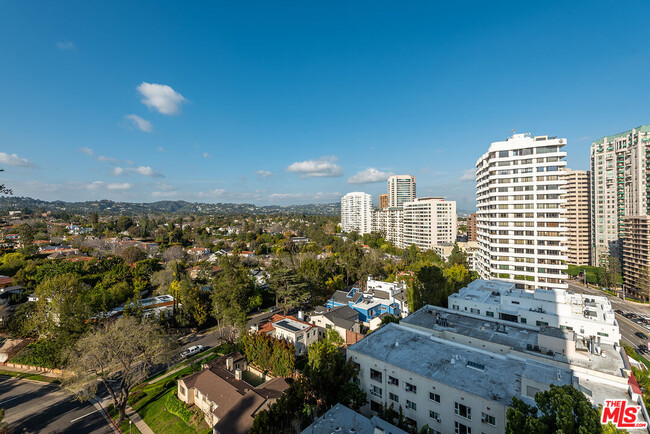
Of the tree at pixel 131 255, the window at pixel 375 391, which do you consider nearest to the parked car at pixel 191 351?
the window at pixel 375 391

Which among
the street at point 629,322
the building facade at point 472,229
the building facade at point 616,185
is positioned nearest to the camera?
the street at point 629,322

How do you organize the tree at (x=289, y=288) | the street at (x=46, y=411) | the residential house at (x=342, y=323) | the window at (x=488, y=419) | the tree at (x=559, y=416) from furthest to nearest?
the tree at (x=289, y=288) < the residential house at (x=342, y=323) < the street at (x=46, y=411) < the window at (x=488, y=419) < the tree at (x=559, y=416)

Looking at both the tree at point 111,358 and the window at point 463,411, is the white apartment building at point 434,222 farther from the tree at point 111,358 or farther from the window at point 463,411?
the tree at point 111,358

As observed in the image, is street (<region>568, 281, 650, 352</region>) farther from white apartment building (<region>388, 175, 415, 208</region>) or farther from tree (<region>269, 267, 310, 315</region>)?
white apartment building (<region>388, 175, 415, 208</region>)

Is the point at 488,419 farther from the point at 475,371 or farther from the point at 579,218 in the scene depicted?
the point at 579,218

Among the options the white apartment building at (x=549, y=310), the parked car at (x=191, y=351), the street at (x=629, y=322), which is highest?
the white apartment building at (x=549, y=310)

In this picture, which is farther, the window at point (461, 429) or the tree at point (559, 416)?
the window at point (461, 429)

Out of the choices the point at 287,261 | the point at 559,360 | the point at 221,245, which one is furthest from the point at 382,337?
the point at 221,245
